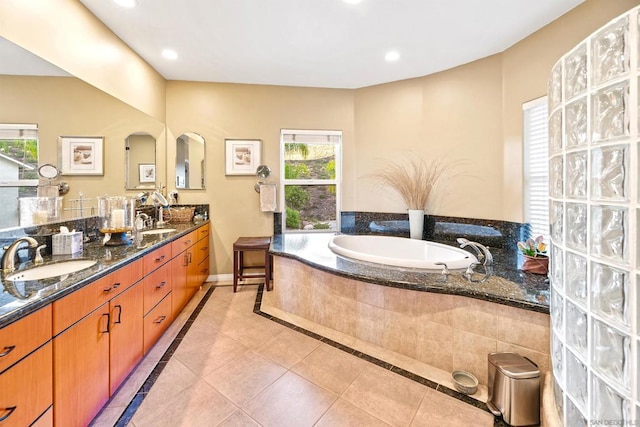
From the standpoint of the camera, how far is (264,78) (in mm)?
3299

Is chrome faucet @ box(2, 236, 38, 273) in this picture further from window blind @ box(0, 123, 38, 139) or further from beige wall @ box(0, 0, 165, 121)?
beige wall @ box(0, 0, 165, 121)

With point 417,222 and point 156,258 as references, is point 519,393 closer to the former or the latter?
point 417,222

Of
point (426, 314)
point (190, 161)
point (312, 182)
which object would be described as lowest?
point (426, 314)

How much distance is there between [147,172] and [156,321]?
5.87 feet

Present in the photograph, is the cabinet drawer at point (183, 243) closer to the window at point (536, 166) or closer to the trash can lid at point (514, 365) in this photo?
the trash can lid at point (514, 365)

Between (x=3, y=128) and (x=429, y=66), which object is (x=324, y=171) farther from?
(x=3, y=128)

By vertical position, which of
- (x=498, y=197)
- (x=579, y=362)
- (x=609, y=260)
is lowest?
(x=579, y=362)

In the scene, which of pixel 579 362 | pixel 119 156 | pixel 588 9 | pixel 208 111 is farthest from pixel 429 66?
pixel 119 156

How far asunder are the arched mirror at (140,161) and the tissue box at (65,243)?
112 cm

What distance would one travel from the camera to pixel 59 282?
1.16 meters

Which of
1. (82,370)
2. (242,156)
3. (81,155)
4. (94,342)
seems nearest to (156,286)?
(94,342)

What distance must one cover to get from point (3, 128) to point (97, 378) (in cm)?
146

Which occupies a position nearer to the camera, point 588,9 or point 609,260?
point 609,260

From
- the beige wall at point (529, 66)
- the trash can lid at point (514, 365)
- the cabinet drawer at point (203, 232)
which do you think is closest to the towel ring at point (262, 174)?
the cabinet drawer at point (203, 232)
